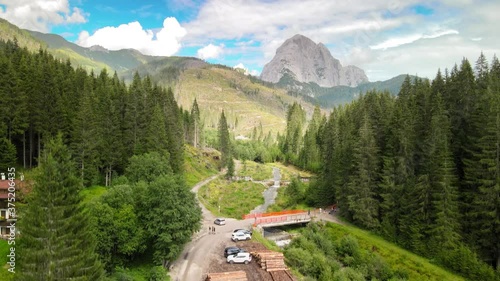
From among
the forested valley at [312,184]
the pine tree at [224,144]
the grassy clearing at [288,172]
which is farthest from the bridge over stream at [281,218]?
the pine tree at [224,144]

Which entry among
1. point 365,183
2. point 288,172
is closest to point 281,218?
point 365,183

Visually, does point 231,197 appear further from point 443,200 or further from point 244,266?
point 443,200

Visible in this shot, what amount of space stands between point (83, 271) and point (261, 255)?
23.4 metres

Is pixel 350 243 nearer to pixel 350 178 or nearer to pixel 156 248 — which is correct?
pixel 350 178

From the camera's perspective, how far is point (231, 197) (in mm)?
95938

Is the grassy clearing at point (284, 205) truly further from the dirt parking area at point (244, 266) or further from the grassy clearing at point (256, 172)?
the dirt parking area at point (244, 266)

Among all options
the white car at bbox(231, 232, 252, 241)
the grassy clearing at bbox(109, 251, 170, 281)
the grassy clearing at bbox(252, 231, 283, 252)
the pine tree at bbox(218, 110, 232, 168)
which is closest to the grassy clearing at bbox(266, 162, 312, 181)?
the pine tree at bbox(218, 110, 232, 168)

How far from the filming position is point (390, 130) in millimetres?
71000

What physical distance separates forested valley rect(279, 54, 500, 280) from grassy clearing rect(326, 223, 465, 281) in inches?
71.0

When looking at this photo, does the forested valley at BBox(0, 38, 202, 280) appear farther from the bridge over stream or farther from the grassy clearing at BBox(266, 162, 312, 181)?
the grassy clearing at BBox(266, 162, 312, 181)

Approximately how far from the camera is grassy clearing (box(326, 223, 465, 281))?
49.6 meters

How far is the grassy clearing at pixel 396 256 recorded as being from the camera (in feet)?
163

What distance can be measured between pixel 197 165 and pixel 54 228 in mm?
95784

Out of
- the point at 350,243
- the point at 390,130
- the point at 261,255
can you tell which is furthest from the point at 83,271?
the point at 390,130
